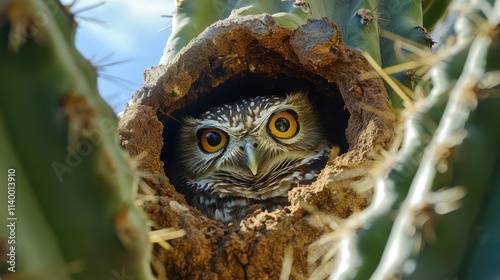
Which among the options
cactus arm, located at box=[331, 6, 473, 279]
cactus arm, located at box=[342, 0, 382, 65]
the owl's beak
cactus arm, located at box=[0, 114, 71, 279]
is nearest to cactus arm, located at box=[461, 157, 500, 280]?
cactus arm, located at box=[331, 6, 473, 279]

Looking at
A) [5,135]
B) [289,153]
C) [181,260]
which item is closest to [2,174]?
[5,135]

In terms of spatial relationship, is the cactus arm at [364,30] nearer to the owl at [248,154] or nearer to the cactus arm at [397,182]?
the owl at [248,154]

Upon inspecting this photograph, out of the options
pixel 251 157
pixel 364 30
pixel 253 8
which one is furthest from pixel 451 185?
pixel 251 157

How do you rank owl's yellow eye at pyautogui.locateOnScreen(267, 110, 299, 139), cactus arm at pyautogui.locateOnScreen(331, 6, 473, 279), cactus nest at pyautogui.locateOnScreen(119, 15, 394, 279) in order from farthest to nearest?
owl's yellow eye at pyautogui.locateOnScreen(267, 110, 299, 139)
cactus nest at pyautogui.locateOnScreen(119, 15, 394, 279)
cactus arm at pyautogui.locateOnScreen(331, 6, 473, 279)

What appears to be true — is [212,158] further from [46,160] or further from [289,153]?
[46,160]

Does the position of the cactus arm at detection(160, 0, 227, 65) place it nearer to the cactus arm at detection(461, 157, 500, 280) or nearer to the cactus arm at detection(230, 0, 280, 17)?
the cactus arm at detection(230, 0, 280, 17)

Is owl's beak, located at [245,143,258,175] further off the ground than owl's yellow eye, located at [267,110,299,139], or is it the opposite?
owl's yellow eye, located at [267,110,299,139]
